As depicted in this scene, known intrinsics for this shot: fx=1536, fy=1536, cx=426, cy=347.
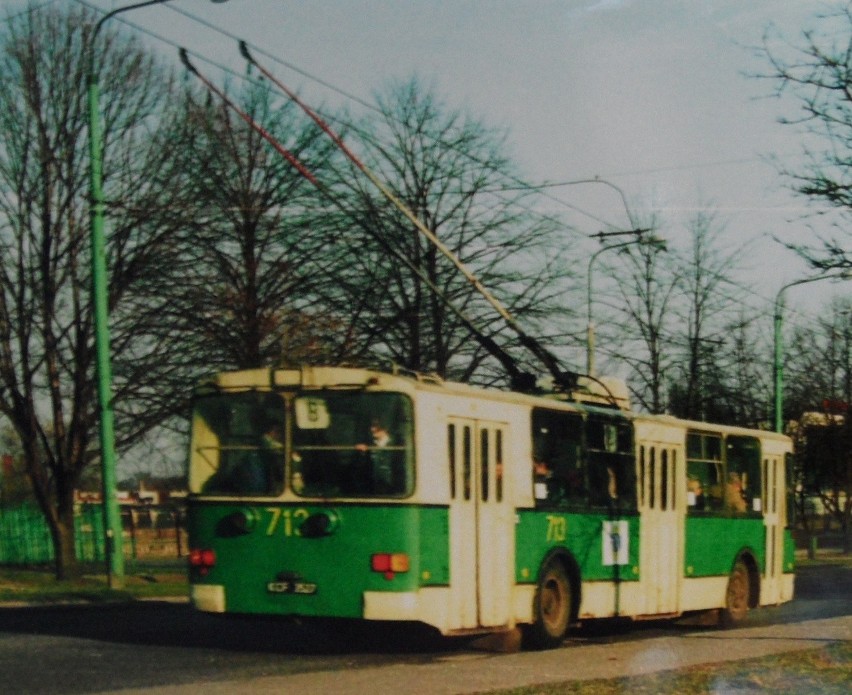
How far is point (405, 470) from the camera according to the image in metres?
14.3

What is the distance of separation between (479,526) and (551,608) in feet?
7.00

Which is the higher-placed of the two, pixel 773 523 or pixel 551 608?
pixel 773 523

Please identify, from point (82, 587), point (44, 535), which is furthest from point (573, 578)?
point (44, 535)

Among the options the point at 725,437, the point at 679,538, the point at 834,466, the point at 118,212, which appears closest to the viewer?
the point at 679,538

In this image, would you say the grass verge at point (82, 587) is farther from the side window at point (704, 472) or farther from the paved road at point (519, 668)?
the paved road at point (519, 668)

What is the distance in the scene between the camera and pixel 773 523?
75.1ft

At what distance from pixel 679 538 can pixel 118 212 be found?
13.3 m

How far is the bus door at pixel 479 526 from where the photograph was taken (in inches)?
586

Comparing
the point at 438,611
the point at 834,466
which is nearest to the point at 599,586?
the point at 438,611

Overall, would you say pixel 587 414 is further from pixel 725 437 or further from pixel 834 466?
pixel 834 466

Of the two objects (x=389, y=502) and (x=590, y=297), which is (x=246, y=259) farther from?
(x=389, y=502)

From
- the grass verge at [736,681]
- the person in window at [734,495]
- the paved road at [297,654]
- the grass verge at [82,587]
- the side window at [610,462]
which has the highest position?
the side window at [610,462]

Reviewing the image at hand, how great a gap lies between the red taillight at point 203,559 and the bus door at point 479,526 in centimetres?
235

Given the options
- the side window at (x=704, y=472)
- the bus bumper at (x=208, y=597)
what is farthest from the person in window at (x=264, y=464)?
the side window at (x=704, y=472)
